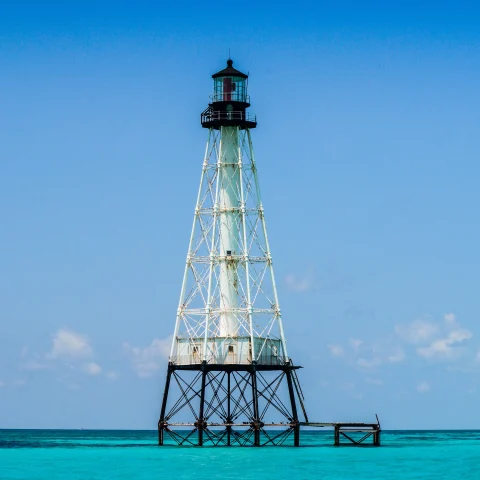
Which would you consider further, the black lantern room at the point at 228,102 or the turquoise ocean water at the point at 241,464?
the black lantern room at the point at 228,102

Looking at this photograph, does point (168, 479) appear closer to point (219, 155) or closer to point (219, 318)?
point (219, 318)

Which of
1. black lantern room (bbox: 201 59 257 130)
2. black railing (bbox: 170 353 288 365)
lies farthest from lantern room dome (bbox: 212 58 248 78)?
black railing (bbox: 170 353 288 365)

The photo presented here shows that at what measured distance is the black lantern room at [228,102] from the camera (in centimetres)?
9000

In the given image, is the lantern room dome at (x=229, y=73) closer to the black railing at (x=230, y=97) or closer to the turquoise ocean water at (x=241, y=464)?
the black railing at (x=230, y=97)

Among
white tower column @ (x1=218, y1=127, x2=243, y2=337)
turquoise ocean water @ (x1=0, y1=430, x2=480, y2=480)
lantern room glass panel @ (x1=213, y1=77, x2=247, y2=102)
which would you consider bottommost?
turquoise ocean water @ (x1=0, y1=430, x2=480, y2=480)

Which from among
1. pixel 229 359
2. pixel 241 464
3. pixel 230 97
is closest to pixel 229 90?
pixel 230 97

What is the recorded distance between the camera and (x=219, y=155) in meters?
89.9

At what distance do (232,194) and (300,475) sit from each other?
25.5m

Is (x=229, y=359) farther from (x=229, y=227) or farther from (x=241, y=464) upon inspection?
(x=241, y=464)

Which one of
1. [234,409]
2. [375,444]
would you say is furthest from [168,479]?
[375,444]

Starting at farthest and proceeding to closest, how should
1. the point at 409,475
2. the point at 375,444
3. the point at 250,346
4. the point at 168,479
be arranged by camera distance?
the point at 375,444 < the point at 250,346 < the point at 409,475 < the point at 168,479

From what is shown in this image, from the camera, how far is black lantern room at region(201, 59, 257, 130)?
9000 cm

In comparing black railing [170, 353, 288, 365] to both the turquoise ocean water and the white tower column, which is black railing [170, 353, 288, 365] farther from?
the turquoise ocean water

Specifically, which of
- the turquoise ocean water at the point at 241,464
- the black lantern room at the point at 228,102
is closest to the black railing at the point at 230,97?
the black lantern room at the point at 228,102
